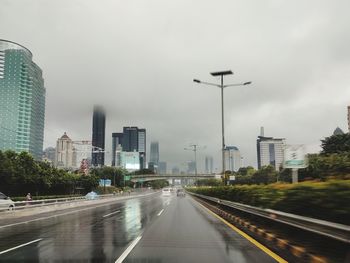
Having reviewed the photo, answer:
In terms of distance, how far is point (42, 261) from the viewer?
9.89 meters

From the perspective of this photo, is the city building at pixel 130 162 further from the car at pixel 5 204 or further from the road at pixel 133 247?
the road at pixel 133 247

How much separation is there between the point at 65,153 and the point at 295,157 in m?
128

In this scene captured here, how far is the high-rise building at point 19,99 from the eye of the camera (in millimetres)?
48125

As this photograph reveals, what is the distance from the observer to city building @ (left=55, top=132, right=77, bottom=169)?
435ft

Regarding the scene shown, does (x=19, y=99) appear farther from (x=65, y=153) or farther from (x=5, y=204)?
(x=65, y=153)

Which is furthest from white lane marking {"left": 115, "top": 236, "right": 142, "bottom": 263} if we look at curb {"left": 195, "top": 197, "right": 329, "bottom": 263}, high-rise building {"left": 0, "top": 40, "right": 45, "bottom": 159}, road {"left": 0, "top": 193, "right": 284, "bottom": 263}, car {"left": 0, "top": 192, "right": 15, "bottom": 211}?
high-rise building {"left": 0, "top": 40, "right": 45, "bottom": 159}

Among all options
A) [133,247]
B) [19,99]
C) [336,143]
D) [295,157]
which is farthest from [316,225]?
[336,143]

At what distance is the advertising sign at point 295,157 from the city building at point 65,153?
118168mm

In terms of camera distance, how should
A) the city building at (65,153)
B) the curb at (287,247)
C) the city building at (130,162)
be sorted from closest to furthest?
the curb at (287,247), the city building at (65,153), the city building at (130,162)

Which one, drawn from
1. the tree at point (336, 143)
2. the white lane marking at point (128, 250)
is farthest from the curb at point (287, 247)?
the tree at point (336, 143)

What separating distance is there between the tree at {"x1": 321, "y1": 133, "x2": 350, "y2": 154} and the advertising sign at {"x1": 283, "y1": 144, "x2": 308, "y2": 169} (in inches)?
2677

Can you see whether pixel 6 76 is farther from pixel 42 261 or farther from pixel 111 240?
Result: pixel 42 261

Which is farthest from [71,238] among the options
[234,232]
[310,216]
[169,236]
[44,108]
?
[44,108]

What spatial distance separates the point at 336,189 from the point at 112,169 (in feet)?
451
